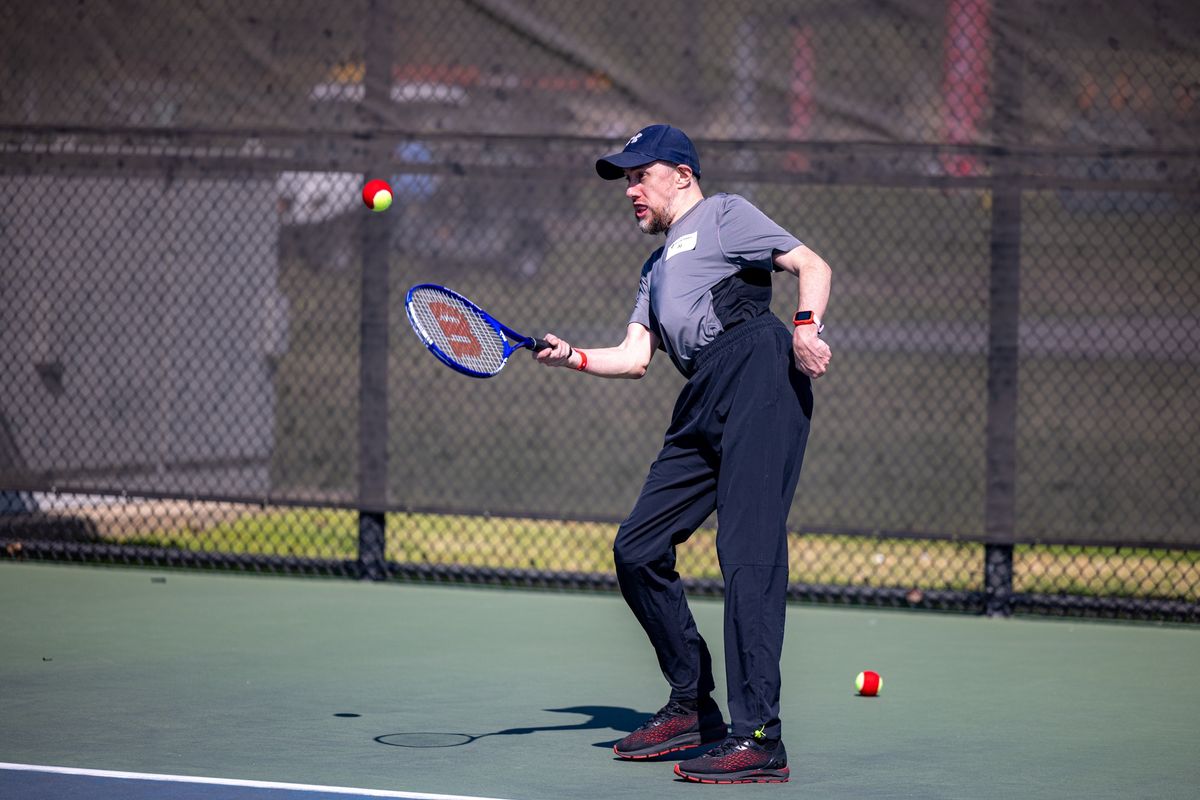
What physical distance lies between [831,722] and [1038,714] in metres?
0.77

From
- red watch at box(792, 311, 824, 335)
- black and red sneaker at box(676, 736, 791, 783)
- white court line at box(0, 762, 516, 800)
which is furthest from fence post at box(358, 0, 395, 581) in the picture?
red watch at box(792, 311, 824, 335)

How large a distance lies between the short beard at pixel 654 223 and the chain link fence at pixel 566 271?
9.56 feet

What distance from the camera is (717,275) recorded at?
17.1ft

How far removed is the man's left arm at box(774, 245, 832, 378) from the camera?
16.0 feet

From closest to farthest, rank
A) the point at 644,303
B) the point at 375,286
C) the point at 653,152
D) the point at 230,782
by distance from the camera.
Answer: the point at 230,782 → the point at 653,152 → the point at 644,303 → the point at 375,286

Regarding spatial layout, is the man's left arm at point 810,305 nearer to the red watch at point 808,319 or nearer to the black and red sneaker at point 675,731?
the red watch at point 808,319

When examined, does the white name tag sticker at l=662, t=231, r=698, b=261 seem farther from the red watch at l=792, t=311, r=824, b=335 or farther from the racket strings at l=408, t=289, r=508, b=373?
the racket strings at l=408, t=289, r=508, b=373

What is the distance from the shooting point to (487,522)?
1066 centimetres

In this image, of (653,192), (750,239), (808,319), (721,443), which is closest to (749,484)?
(721,443)

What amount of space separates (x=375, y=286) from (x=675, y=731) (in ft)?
13.3

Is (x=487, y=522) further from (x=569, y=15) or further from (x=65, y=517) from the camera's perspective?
(x=569, y=15)

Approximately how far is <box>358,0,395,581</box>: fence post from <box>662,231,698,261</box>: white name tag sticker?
12.2 ft

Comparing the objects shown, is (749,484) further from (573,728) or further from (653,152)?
(573,728)

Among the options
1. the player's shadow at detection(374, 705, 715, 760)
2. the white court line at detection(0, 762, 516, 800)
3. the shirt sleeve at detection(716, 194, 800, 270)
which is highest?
the shirt sleeve at detection(716, 194, 800, 270)
